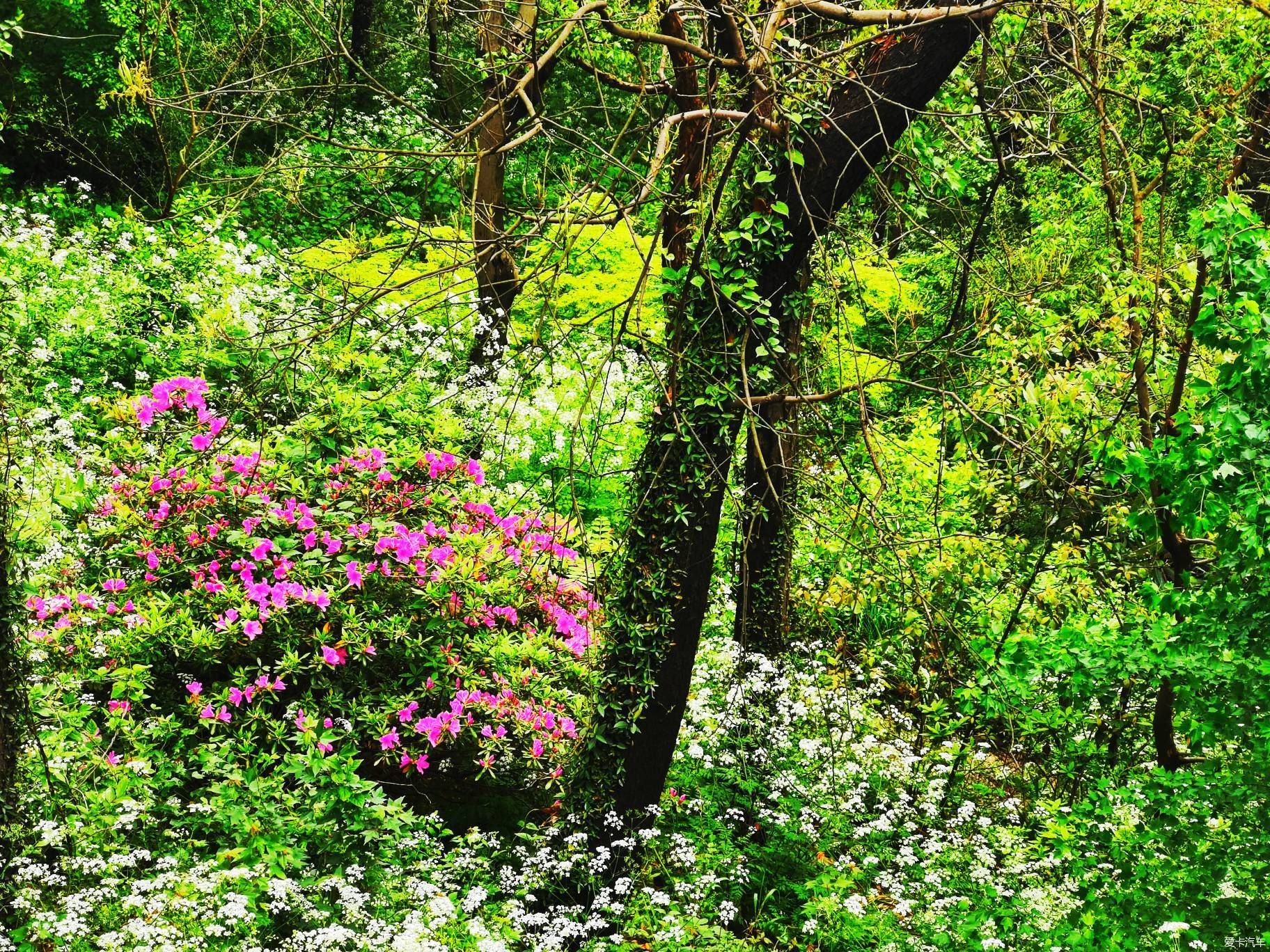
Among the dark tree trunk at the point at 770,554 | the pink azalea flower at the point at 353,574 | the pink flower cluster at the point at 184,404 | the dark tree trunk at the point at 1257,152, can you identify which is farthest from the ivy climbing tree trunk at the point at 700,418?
the pink flower cluster at the point at 184,404

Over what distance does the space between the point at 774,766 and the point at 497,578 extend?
186 cm

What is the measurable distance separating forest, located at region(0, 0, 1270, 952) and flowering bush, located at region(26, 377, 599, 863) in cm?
3

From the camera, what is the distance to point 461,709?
4.57 metres

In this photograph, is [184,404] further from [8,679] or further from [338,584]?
[8,679]

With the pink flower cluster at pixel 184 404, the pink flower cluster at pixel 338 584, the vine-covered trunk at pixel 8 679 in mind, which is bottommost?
the vine-covered trunk at pixel 8 679

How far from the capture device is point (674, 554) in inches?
156

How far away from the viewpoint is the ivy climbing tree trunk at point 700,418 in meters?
3.45

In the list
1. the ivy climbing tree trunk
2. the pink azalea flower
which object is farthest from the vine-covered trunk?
the ivy climbing tree trunk

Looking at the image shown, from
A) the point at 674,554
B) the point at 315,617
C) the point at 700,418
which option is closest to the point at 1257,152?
the point at 700,418

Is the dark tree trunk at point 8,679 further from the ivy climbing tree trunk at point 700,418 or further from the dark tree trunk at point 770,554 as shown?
the dark tree trunk at point 770,554

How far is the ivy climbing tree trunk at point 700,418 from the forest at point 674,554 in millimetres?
23

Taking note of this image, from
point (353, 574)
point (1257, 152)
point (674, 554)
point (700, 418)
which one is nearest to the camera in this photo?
point (700, 418)

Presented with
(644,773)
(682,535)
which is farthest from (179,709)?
(682,535)

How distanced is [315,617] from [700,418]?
2.23 meters
